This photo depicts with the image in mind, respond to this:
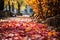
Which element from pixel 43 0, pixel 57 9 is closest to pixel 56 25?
pixel 57 9

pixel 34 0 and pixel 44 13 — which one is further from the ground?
pixel 34 0

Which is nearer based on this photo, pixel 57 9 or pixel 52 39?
pixel 52 39

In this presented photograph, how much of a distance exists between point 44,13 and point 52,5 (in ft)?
6.04

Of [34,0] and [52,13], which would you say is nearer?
[52,13]

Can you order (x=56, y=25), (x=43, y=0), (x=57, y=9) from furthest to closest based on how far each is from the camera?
(x=43, y=0)
(x=57, y=9)
(x=56, y=25)

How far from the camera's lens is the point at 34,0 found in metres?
20.2

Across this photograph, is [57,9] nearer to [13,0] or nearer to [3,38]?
[3,38]

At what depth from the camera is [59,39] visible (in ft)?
30.3

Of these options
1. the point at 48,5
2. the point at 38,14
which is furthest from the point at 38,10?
the point at 48,5

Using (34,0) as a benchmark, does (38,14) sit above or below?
below

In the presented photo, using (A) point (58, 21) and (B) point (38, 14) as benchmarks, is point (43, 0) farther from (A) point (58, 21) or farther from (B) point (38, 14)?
(A) point (58, 21)

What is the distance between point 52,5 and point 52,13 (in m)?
0.73

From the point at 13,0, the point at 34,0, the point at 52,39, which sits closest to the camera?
the point at 52,39

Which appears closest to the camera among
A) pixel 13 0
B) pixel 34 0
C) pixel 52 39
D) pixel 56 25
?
pixel 52 39
